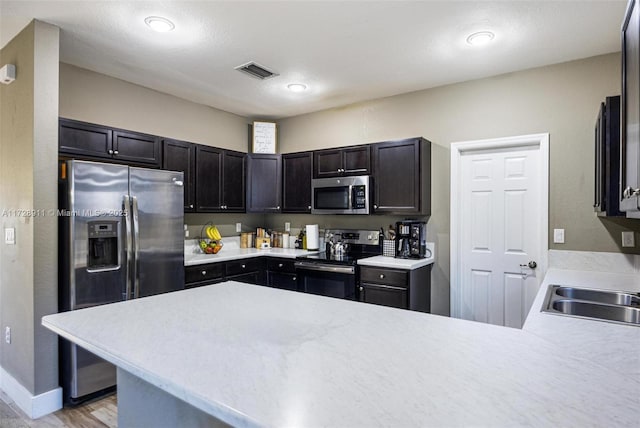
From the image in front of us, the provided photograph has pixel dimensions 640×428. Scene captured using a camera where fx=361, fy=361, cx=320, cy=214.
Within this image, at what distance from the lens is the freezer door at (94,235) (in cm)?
263

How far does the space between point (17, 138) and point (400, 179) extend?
10.6 ft

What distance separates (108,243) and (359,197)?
2376mm

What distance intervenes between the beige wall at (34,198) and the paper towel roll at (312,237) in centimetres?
254

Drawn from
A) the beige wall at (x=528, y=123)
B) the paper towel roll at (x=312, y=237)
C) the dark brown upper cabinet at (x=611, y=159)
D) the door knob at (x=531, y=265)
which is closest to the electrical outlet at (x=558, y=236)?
the beige wall at (x=528, y=123)

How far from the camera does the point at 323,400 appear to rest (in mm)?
795

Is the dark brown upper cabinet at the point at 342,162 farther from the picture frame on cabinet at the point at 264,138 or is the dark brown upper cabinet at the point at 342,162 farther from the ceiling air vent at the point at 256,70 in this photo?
the ceiling air vent at the point at 256,70

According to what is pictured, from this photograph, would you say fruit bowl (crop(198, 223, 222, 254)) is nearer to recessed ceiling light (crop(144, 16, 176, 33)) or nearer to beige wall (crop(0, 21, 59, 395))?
beige wall (crop(0, 21, 59, 395))

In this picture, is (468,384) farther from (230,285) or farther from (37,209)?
(37,209)

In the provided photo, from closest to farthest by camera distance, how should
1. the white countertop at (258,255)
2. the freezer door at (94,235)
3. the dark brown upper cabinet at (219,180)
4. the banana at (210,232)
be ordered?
the freezer door at (94,235) < the white countertop at (258,255) < the dark brown upper cabinet at (219,180) < the banana at (210,232)

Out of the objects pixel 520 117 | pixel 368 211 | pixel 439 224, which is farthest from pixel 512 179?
pixel 368 211

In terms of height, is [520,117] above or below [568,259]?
above

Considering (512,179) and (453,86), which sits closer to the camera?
(512,179)

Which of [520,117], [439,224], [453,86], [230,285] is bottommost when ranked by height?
[230,285]

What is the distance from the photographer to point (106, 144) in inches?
123
